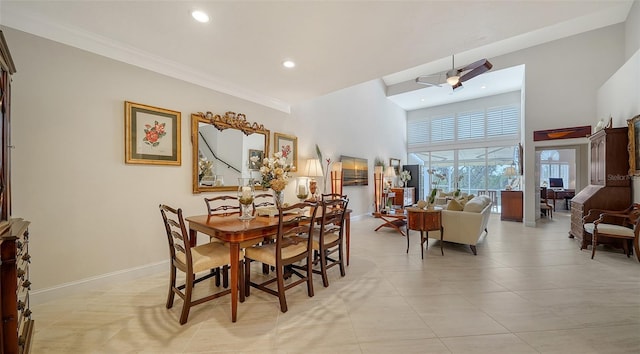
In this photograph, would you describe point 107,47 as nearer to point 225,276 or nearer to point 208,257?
point 208,257

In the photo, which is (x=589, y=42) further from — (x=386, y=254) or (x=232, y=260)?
(x=232, y=260)

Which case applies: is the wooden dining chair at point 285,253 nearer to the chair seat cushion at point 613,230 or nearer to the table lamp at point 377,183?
the chair seat cushion at point 613,230

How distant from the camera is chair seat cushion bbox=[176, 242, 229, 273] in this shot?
2001mm

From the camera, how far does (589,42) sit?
213 inches

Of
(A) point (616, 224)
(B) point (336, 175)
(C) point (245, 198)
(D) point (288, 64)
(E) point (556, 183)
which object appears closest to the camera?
(C) point (245, 198)

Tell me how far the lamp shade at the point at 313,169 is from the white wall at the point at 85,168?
82.9 inches

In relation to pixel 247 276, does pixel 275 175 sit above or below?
above

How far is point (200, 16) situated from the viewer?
218 cm

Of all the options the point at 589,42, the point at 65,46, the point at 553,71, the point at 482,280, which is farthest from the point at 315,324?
the point at 589,42

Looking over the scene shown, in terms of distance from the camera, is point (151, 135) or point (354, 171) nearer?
point (151, 135)

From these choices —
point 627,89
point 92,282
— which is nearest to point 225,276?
point 92,282

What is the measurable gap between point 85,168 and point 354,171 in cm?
543

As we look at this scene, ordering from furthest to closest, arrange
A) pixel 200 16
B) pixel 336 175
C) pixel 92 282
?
pixel 336 175 < pixel 92 282 < pixel 200 16

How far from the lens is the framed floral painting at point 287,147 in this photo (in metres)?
4.48
